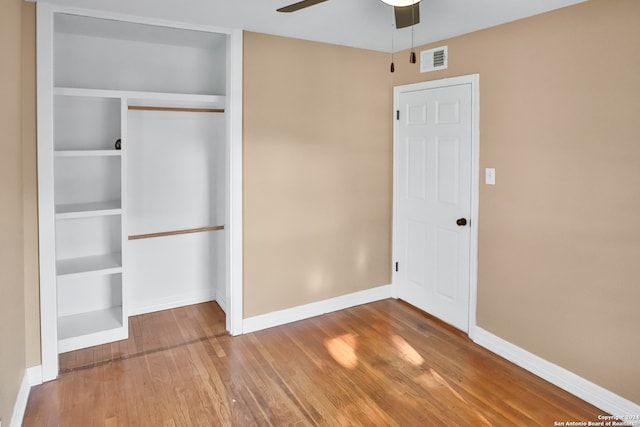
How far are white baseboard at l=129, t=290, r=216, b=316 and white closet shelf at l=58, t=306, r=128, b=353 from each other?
0.26 meters

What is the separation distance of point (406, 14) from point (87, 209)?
2593 mm

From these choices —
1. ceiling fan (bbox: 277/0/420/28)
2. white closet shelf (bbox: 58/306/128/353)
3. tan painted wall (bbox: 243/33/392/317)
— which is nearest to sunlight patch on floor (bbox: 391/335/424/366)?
tan painted wall (bbox: 243/33/392/317)

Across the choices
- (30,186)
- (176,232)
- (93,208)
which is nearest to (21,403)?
(30,186)

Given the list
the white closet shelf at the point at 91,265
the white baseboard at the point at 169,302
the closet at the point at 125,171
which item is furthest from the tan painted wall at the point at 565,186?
the white closet shelf at the point at 91,265

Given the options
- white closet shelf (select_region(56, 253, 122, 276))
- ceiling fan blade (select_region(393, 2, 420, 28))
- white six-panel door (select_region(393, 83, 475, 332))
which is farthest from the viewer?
white six-panel door (select_region(393, 83, 475, 332))

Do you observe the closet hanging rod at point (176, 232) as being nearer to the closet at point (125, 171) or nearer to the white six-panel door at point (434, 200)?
the closet at point (125, 171)

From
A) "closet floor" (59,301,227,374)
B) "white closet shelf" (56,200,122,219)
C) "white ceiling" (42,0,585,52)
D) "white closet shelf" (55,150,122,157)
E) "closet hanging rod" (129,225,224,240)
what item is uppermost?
"white ceiling" (42,0,585,52)

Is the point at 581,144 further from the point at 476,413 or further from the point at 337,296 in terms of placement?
the point at 337,296

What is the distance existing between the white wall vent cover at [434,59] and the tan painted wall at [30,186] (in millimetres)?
2803

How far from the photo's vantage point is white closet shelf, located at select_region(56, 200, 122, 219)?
3.05 metres

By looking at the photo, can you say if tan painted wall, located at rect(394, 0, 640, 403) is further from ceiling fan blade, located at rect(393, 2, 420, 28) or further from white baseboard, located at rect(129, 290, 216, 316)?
white baseboard, located at rect(129, 290, 216, 316)

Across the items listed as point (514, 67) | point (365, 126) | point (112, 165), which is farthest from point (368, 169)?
point (112, 165)

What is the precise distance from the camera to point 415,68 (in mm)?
3732

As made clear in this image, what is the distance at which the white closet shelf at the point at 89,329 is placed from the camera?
315cm
